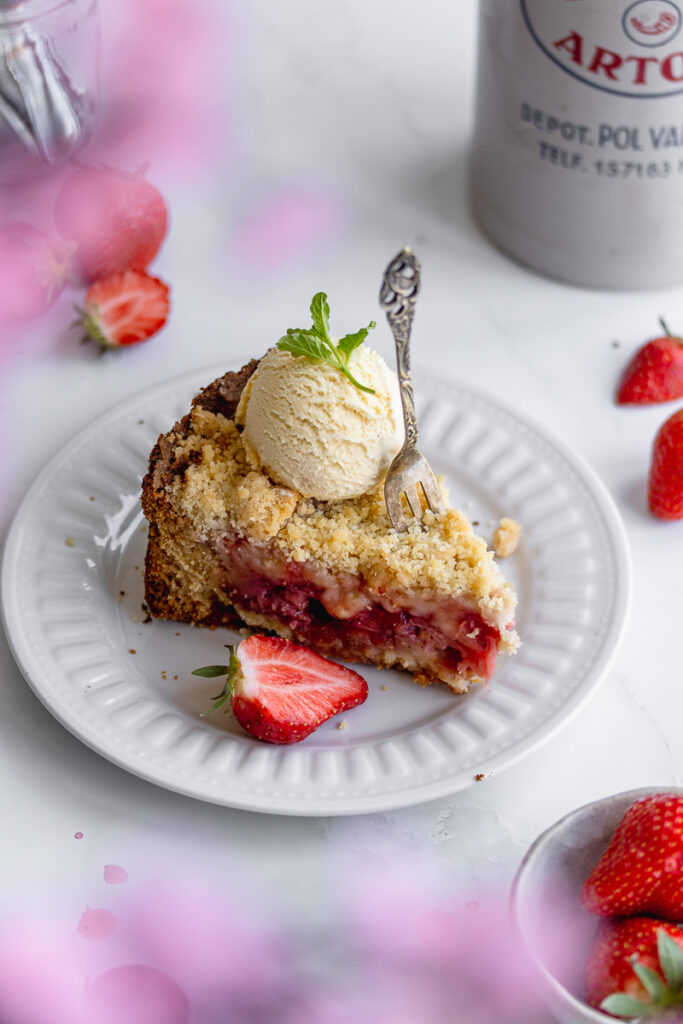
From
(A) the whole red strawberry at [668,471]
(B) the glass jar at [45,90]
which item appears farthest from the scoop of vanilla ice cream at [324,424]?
(B) the glass jar at [45,90]

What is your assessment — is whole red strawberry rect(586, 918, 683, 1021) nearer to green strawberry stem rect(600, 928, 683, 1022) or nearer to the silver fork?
green strawberry stem rect(600, 928, 683, 1022)

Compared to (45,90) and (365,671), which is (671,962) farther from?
(45,90)

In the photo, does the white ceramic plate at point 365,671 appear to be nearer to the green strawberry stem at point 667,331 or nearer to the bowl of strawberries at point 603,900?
the bowl of strawberries at point 603,900

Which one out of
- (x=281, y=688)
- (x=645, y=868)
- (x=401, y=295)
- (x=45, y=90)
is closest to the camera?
(x=645, y=868)

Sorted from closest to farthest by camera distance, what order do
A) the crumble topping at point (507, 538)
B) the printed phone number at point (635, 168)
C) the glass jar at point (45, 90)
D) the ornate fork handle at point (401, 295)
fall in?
the ornate fork handle at point (401, 295)
the crumble topping at point (507, 538)
the printed phone number at point (635, 168)
the glass jar at point (45, 90)

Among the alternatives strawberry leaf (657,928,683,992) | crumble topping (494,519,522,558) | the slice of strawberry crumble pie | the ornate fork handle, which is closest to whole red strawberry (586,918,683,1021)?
strawberry leaf (657,928,683,992)

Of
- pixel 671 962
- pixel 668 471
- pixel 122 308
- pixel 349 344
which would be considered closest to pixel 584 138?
pixel 668 471

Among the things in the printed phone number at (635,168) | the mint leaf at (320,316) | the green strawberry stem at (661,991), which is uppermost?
the printed phone number at (635,168)

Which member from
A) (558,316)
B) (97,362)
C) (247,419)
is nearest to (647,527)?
(558,316)
